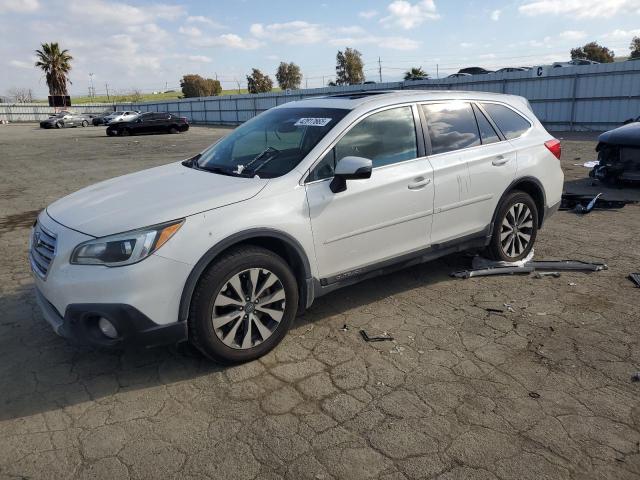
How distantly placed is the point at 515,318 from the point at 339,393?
1.77m

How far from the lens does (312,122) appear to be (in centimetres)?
414

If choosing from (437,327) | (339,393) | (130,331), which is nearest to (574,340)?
(437,327)

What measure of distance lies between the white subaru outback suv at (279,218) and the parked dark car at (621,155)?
14.2 ft

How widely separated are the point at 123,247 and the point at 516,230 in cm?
377

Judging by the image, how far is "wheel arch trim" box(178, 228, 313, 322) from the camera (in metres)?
3.18

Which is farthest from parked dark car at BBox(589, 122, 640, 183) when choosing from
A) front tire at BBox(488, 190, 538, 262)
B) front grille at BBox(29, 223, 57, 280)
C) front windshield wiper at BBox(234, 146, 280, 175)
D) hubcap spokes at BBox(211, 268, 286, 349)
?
front grille at BBox(29, 223, 57, 280)

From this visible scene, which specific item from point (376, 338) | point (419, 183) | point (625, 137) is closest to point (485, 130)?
A: point (419, 183)

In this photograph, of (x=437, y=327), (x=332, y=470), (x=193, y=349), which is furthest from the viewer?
(x=437, y=327)

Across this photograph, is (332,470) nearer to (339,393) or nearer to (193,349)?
(339,393)

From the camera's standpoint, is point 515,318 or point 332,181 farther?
point 515,318

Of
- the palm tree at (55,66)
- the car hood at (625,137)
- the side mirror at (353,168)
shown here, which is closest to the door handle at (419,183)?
the side mirror at (353,168)

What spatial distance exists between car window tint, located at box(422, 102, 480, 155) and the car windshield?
888 millimetres

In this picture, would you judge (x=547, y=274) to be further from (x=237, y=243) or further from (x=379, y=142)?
(x=237, y=243)

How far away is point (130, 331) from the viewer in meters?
3.08
